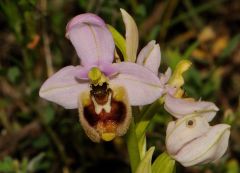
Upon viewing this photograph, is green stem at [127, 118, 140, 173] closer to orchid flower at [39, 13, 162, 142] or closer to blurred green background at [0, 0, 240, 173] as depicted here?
orchid flower at [39, 13, 162, 142]

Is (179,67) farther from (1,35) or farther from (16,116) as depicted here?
(1,35)

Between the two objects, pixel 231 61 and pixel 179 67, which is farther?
pixel 231 61

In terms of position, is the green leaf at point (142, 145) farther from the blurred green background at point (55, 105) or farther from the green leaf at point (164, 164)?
the blurred green background at point (55, 105)

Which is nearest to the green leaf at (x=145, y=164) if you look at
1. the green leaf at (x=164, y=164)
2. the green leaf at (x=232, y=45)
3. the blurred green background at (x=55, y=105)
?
the green leaf at (x=164, y=164)

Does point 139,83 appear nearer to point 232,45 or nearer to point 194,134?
point 194,134

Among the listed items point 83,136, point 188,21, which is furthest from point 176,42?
point 83,136

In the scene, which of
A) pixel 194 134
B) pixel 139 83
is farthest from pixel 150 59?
pixel 194 134

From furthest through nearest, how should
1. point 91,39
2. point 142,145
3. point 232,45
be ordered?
point 232,45, point 142,145, point 91,39
